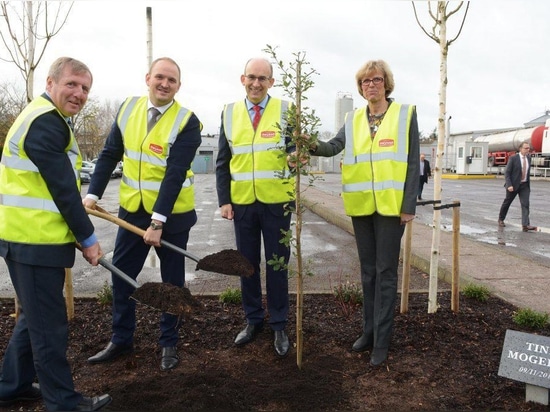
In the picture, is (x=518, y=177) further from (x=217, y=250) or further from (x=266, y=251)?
(x=266, y=251)

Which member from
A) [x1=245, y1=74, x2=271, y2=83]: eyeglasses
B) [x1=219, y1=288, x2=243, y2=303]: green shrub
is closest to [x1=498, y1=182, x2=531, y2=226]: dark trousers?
[x1=219, y1=288, x2=243, y2=303]: green shrub

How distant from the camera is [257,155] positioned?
3.96m

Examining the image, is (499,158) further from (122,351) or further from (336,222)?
(122,351)

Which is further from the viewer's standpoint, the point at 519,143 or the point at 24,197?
the point at 519,143

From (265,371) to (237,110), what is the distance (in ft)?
6.66

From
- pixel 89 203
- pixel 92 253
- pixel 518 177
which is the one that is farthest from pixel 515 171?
pixel 92 253

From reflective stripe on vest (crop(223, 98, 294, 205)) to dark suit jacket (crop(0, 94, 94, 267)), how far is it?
1.42 metres

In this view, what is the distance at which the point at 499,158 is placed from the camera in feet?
127

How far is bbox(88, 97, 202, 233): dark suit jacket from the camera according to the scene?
3.60 m

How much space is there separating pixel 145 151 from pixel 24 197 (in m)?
1.07

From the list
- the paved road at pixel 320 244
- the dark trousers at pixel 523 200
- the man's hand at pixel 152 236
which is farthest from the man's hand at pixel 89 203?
the dark trousers at pixel 523 200

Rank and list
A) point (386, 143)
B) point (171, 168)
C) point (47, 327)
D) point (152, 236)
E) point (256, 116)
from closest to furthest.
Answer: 1. point (47, 327)
2. point (152, 236)
3. point (171, 168)
4. point (386, 143)
5. point (256, 116)

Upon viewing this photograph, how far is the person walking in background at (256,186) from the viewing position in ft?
13.0

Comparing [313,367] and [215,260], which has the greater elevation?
[215,260]
